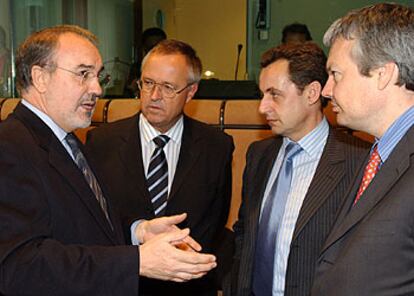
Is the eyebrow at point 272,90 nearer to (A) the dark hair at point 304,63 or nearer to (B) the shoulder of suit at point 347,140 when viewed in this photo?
(A) the dark hair at point 304,63

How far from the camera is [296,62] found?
215cm

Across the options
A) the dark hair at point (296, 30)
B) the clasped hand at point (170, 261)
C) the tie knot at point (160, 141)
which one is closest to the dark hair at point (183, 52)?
the tie knot at point (160, 141)

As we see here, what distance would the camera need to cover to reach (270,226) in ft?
6.65

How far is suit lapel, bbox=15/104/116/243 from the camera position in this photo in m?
1.57

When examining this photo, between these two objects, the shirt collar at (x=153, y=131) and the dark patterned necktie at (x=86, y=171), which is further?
the shirt collar at (x=153, y=131)

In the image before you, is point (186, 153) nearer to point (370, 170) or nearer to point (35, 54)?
point (35, 54)

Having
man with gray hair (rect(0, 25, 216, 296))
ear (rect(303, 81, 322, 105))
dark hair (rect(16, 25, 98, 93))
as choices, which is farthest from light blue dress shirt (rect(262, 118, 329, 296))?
dark hair (rect(16, 25, 98, 93))

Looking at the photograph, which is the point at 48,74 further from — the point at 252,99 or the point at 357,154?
the point at 252,99

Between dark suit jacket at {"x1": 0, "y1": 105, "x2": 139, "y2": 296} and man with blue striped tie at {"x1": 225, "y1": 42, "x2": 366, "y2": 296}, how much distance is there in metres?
0.65

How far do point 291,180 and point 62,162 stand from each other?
88 cm

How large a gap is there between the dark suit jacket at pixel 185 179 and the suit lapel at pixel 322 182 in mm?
653

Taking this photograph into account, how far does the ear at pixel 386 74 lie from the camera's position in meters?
1.37

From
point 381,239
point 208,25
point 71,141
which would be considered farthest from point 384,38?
point 208,25

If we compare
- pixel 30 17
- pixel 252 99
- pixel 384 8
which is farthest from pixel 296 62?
pixel 30 17
